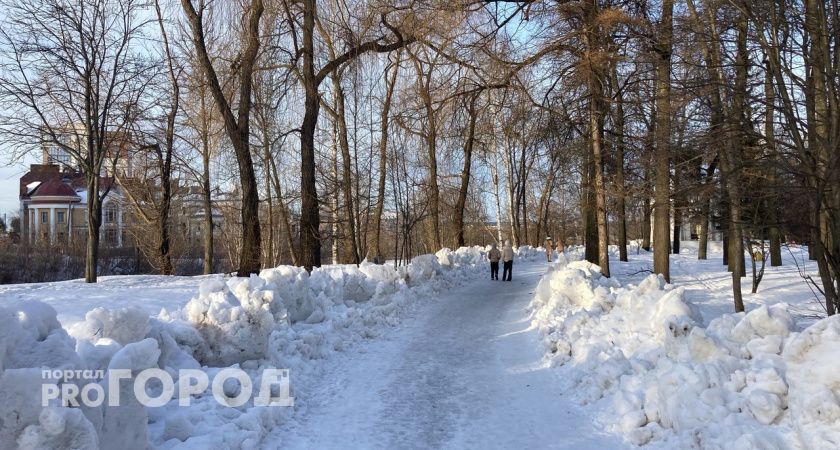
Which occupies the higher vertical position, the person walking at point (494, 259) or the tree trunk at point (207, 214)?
the tree trunk at point (207, 214)

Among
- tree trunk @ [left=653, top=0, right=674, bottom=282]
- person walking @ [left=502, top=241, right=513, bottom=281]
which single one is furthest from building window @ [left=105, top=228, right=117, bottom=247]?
tree trunk @ [left=653, top=0, right=674, bottom=282]

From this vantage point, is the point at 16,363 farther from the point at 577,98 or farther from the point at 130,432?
the point at 577,98

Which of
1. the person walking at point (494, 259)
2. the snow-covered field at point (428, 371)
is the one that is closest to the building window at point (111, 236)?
the person walking at point (494, 259)

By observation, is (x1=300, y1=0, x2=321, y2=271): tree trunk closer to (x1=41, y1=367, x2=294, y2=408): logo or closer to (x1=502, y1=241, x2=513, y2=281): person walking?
(x1=502, y1=241, x2=513, y2=281): person walking

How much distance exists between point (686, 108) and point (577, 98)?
17.7 ft

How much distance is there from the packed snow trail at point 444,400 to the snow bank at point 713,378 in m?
0.45

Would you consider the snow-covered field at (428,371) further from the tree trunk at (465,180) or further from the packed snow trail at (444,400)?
the tree trunk at (465,180)

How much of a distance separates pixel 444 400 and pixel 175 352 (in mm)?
3076

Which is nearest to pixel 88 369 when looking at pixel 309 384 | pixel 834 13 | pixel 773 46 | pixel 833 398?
pixel 309 384

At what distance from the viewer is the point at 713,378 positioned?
17.4ft

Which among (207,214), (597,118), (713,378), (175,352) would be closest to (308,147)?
(597,118)

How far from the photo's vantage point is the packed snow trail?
222 inches

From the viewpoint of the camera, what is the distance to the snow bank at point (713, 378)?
445 cm

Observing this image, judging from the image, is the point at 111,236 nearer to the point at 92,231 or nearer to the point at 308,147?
the point at 92,231
